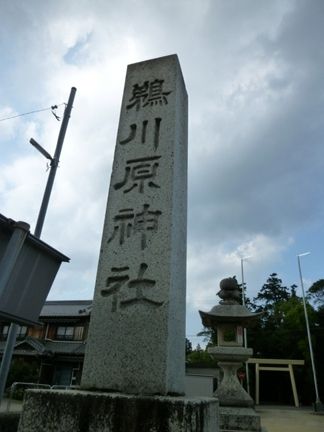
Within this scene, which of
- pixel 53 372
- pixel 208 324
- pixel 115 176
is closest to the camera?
pixel 115 176

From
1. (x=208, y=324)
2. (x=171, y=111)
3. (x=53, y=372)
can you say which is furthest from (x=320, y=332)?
(x=171, y=111)

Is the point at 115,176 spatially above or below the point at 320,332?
below

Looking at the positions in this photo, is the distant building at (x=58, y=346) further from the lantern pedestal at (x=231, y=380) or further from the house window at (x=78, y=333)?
the lantern pedestal at (x=231, y=380)

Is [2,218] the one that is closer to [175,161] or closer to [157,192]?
[157,192]

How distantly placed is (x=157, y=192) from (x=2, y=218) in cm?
149

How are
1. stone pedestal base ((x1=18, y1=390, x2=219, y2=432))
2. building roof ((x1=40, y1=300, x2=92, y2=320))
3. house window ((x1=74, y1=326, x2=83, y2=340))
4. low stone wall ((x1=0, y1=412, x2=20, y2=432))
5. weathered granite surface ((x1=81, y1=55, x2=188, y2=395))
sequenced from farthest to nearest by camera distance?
building roof ((x1=40, y1=300, x2=92, y2=320)) < house window ((x1=74, y1=326, x2=83, y2=340)) < low stone wall ((x1=0, y1=412, x2=20, y2=432)) < weathered granite surface ((x1=81, y1=55, x2=188, y2=395)) < stone pedestal base ((x1=18, y1=390, x2=219, y2=432))

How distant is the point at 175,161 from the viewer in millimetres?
3197

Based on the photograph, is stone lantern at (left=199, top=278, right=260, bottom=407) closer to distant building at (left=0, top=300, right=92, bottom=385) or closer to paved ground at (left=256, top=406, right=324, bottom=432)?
paved ground at (left=256, top=406, right=324, bottom=432)

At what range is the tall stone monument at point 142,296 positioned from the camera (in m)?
2.00

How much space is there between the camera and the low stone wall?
3014 mm

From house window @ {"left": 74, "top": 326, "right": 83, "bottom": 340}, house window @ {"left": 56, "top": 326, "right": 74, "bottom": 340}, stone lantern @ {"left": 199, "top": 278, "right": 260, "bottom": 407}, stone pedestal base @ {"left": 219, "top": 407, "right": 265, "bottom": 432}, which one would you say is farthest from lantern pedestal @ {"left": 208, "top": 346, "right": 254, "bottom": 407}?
house window @ {"left": 56, "top": 326, "right": 74, "bottom": 340}

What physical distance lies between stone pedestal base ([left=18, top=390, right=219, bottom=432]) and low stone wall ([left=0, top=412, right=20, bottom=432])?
3.89 ft

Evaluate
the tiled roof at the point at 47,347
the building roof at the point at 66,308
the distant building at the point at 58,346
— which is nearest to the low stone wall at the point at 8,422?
the distant building at the point at 58,346

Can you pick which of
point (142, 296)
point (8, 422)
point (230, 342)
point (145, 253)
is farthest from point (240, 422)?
point (145, 253)
